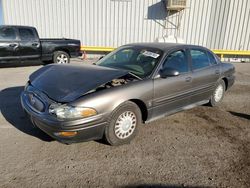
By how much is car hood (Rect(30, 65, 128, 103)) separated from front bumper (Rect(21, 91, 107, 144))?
0.93ft

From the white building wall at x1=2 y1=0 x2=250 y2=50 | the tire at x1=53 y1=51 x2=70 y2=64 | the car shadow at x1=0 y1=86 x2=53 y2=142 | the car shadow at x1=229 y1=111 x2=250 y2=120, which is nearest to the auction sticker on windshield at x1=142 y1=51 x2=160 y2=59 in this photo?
the car shadow at x1=0 y1=86 x2=53 y2=142

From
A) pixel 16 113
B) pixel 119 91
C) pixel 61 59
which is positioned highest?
pixel 119 91

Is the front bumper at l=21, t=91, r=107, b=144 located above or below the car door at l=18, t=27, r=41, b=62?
below

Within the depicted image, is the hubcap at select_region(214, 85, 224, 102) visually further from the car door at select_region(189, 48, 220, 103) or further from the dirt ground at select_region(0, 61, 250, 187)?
the dirt ground at select_region(0, 61, 250, 187)

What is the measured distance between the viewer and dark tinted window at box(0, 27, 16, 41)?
8625 millimetres

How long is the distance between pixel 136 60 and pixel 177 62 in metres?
0.76

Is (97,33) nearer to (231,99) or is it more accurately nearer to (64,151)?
(231,99)

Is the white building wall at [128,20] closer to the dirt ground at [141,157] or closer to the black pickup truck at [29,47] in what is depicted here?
the black pickup truck at [29,47]

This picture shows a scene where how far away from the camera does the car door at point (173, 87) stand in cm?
383

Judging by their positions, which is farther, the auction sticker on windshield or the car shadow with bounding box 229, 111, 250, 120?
the car shadow with bounding box 229, 111, 250, 120

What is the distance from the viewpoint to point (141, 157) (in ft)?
10.7

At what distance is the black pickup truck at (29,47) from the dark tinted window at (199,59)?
6740 mm

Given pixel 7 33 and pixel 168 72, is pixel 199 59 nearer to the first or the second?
pixel 168 72

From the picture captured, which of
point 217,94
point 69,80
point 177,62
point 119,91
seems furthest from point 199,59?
point 69,80
